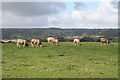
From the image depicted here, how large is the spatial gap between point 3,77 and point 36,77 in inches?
87.3

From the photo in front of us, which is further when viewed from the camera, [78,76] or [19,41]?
[19,41]

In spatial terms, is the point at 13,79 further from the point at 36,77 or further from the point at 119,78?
the point at 119,78

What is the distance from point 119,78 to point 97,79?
5.05ft

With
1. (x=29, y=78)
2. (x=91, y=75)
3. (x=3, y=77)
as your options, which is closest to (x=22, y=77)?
(x=29, y=78)

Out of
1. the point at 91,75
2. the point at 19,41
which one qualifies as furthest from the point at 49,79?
the point at 19,41

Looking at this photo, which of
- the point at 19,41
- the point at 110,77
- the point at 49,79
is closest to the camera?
the point at 49,79

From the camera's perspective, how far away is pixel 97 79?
10.0m

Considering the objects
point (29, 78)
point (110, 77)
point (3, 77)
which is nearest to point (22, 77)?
point (29, 78)

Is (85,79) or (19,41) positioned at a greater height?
(19,41)

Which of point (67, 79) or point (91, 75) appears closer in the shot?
point (67, 79)

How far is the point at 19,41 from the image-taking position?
3497 centimetres

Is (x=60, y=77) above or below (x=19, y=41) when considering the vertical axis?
below

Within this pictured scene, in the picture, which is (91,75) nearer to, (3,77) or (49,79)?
(49,79)

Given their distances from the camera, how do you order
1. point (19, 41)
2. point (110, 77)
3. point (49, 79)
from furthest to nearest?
point (19, 41)
point (110, 77)
point (49, 79)
